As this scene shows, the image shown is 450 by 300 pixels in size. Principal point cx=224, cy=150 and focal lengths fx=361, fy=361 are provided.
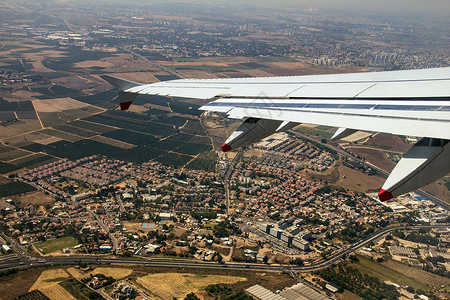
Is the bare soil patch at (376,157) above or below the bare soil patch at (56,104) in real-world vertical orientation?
below

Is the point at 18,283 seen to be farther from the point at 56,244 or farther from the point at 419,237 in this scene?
the point at 419,237

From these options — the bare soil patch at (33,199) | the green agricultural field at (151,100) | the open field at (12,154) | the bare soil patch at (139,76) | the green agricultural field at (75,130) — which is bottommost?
the bare soil patch at (33,199)

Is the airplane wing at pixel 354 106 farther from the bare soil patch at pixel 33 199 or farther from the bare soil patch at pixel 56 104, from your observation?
the bare soil patch at pixel 56 104

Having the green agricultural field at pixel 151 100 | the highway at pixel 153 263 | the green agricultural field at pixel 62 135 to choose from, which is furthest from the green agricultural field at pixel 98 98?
the highway at pixel 153 263

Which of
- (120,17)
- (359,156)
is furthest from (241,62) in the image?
(120,17)

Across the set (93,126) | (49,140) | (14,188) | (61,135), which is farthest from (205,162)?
(49,140)
